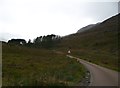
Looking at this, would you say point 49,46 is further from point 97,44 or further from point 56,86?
point 56,86

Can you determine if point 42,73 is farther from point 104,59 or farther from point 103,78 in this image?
point 104,59

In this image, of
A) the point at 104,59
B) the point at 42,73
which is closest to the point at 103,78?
the point at 42,73

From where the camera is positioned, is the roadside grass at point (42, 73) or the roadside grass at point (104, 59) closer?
the roadside grass at point (42, 73)

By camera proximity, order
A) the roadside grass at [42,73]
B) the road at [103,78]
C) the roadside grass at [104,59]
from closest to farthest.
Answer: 1. the roadside grass at [42,73]
2. the road at [103,78]
3. the roadside grass at [104,59]

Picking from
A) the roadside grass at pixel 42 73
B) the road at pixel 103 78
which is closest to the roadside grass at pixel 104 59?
the roadside grass at pixel 42 73

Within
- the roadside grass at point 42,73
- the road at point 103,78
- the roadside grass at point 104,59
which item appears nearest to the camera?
the roadside grass at point 42,73

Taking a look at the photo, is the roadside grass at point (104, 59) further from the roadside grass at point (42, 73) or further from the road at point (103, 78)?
the road at point (103, 78)

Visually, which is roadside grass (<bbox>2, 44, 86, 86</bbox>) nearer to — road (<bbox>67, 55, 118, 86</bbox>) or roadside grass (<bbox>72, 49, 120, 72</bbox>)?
road (<bbox>67, 55, 118, 86</bbox>)

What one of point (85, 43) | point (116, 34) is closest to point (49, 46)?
point (85, 43)

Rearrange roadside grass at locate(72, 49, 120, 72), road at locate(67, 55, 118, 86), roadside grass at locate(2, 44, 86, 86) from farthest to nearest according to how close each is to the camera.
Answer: roadside grass at locate(72, 49, 120, 72), road at locate(67, 55, 118, 86), roadside grass at locate(2, 44, 86, 86)

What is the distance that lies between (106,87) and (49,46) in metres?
168

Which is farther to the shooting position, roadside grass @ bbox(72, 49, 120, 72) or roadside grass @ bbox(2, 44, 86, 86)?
roadside grass @ bbox(72, 49, 120, 72)

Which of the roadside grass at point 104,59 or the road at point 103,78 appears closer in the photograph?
the road at point 103,78

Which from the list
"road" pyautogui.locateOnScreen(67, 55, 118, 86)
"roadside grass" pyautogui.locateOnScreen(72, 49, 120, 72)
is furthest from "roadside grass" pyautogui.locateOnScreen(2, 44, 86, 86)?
"roadside grass" pyautogui.locateOnScreen(72, 49, 120, 72)
